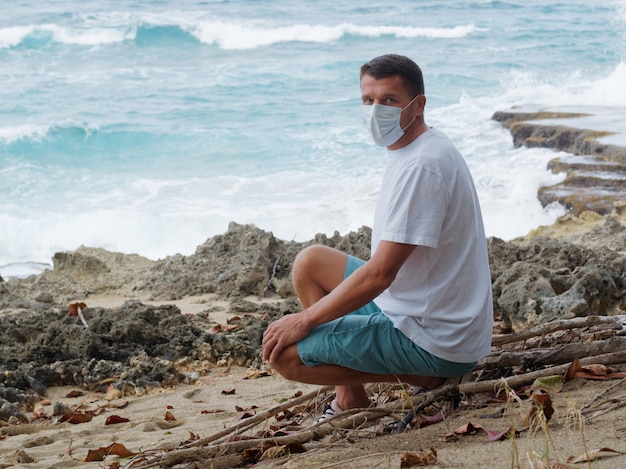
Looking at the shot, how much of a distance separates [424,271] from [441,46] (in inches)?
1111

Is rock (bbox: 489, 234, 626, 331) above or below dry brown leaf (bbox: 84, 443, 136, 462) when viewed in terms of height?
above

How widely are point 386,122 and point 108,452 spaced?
1862 mm

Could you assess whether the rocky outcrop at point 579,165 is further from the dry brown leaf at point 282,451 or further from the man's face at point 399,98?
the dry brown leaf at point 282,451

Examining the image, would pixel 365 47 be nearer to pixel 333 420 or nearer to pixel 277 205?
pixel 277 205

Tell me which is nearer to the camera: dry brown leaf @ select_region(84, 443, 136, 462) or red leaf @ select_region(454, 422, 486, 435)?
red leaf @ select_region(454, 422, 486, 435)

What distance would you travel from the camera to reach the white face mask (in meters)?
3.32

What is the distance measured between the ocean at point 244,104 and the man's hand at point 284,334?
8597 millimetres

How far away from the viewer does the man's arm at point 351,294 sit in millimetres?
3066

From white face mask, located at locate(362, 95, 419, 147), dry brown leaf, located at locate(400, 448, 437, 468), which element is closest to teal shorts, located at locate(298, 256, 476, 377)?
dry brown leaf, located at locate(400, 448, 437, 468)

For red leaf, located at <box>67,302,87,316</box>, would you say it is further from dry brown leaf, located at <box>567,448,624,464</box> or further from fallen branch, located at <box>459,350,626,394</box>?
dry brown leaf, located at <box>567,448,624,464</box>

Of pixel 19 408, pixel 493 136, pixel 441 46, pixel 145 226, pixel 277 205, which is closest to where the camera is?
pixel 19 408

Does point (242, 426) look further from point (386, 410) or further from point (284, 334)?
point (386, 410)

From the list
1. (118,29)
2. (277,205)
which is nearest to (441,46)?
(118,29)

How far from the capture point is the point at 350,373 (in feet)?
11.0
